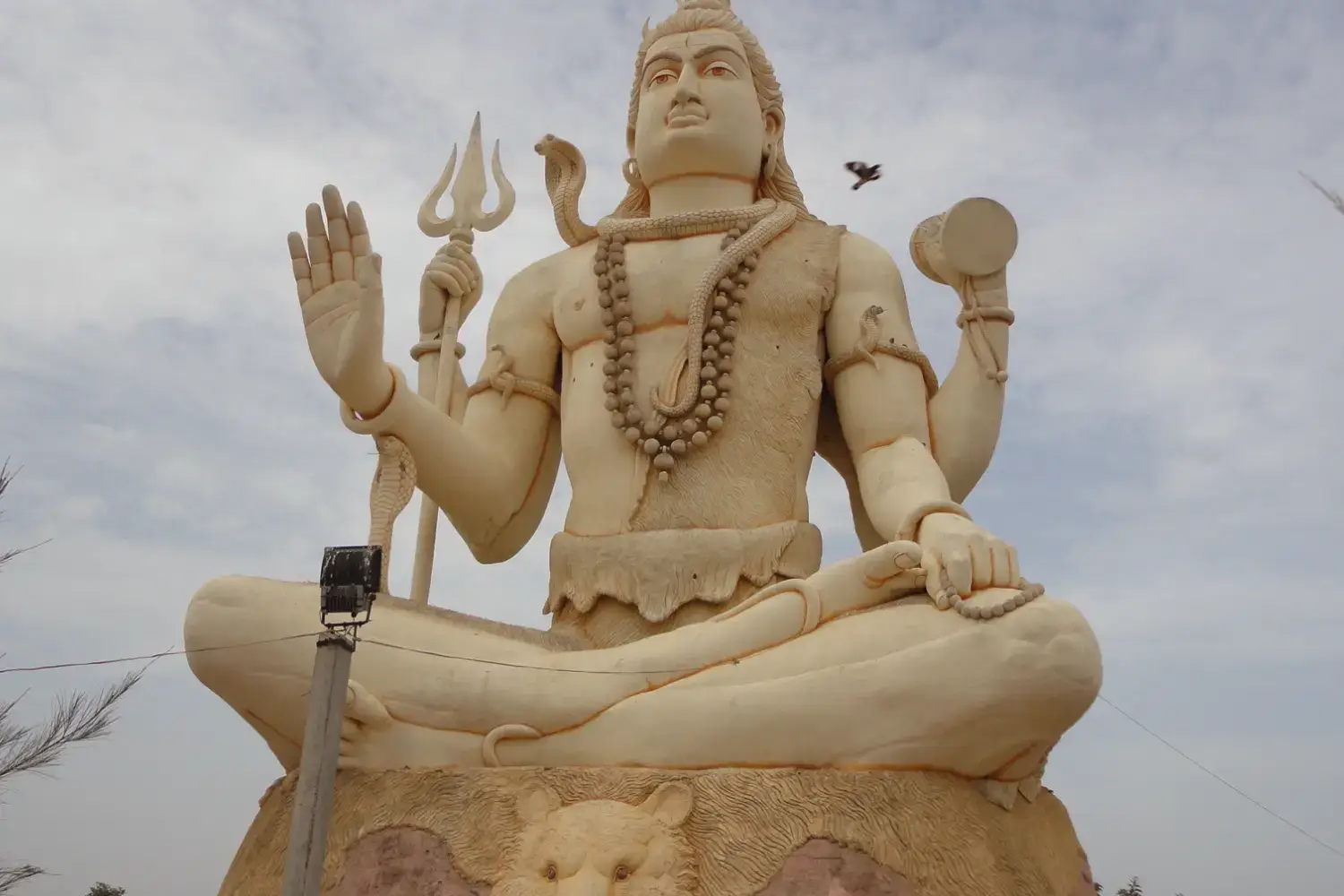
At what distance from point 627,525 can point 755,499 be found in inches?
18.7

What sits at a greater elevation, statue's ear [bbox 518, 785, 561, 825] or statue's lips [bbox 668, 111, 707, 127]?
statue's lips [bbox 668, 111, 707, 127]

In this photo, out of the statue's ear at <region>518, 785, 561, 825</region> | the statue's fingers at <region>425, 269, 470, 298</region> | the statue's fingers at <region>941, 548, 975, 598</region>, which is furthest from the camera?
the statue's fingers at <region>425, 269, 470, 298</region>

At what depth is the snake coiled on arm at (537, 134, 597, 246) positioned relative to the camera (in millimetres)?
6082

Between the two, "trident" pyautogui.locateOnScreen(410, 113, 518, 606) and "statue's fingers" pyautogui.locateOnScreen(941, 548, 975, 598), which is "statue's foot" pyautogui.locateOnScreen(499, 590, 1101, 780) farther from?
"trident" pyautogui.locateOnScreen(410, 113, 518, 606)

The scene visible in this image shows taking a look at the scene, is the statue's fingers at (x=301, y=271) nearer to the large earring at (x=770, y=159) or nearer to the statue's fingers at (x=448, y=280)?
the statue's fingers at (x=448, y=280)

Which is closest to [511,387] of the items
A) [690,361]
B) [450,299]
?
[450,299]

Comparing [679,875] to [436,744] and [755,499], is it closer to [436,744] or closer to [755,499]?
[436,744]

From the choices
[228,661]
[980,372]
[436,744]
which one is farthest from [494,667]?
[980,372]

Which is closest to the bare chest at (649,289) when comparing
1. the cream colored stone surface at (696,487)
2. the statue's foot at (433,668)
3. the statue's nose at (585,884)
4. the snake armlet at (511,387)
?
the cream colored stone surface at (696,487)

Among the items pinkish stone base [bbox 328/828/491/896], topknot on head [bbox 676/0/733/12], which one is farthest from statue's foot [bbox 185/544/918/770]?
topknot on head [bbox 676/0/733/12]

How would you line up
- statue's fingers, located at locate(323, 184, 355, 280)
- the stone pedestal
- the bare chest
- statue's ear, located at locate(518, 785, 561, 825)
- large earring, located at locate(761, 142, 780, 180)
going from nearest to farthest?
the stone pedestal
statue's ear, located at locate(518, 785, 561, 825)
statue's fingers, located at locate(323, 184, 355, 280)
the bare chest
large earring, located at locate(761, 142, 780, 180)

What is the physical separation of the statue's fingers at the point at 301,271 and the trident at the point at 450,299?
0.88m

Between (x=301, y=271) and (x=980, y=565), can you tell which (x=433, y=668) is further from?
(x=980, y=565)

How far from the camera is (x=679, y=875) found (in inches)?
155
